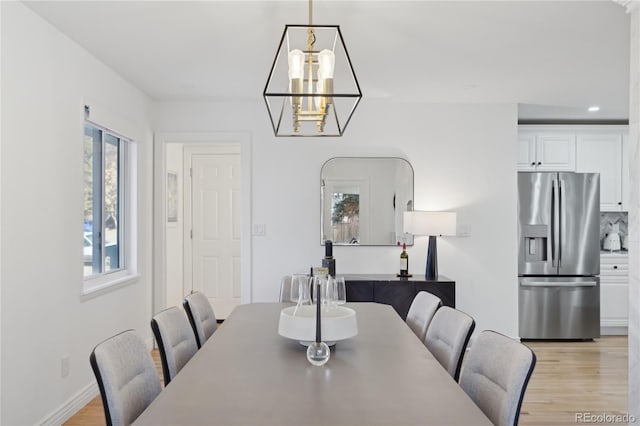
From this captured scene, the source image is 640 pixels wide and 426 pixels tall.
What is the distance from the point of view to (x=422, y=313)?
2648 millimetres

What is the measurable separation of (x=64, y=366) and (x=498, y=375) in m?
2.61

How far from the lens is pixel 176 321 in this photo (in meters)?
2.21

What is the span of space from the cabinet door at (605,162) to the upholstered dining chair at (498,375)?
14.4 ft

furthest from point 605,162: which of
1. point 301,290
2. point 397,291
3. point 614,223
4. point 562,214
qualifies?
point 301,290

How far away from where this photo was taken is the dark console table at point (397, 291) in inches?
165

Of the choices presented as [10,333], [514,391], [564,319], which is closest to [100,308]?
[10,333]

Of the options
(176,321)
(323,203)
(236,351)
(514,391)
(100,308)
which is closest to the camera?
(514,391)

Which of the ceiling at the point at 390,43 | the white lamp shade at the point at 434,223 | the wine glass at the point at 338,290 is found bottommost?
the wine glass at the point at 338,290

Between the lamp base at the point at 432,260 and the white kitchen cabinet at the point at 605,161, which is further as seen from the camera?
the white kitchen cabinet at the point at 605,161

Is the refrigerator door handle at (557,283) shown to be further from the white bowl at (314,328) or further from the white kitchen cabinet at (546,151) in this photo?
the white bowl at (314,328)

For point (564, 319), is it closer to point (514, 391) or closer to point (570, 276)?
point (570, 276)

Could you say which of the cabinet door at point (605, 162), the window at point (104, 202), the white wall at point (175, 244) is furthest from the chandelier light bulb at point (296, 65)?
the cabinet door at point (605, 162)

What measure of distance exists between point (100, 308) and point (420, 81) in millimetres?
3044

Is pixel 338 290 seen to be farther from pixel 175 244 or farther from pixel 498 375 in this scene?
pixel 175 244
